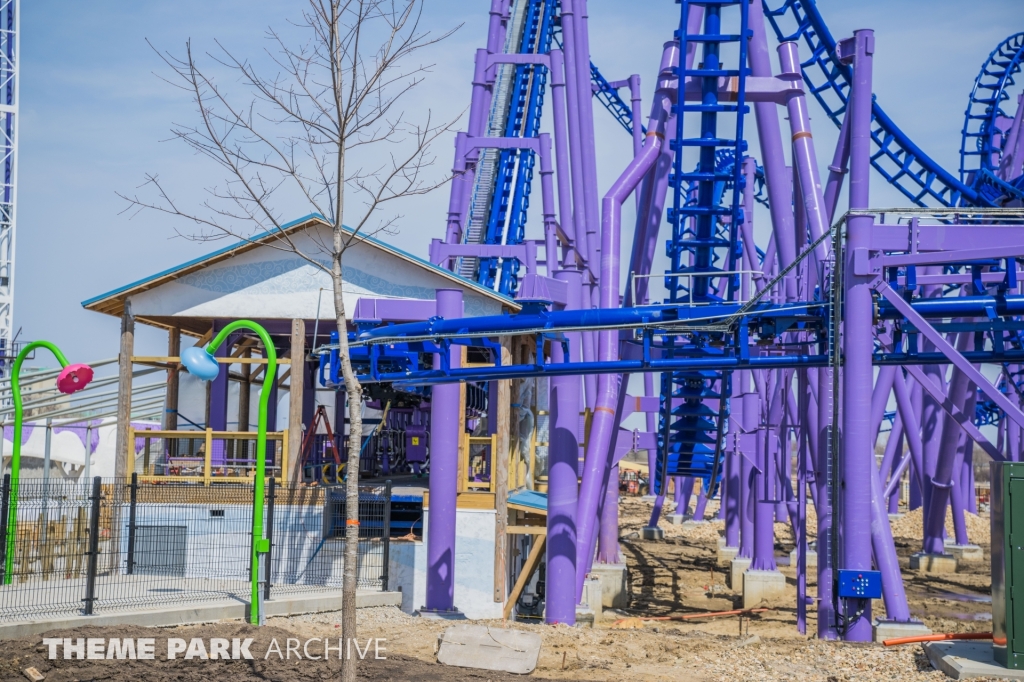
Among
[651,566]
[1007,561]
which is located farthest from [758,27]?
[651,566]

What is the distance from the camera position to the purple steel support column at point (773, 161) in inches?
611

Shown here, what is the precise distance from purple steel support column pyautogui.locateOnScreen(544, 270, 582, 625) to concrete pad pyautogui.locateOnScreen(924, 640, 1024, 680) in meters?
4.97

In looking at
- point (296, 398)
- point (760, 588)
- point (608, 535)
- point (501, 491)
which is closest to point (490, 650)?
point (501, 491)

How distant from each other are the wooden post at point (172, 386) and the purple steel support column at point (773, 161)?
1046 centimetres

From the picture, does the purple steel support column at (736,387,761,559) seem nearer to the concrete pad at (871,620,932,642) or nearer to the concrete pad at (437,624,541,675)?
the concrete pad at (871,620,932,642)

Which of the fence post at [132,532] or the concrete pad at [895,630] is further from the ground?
the fence post at [132,532]

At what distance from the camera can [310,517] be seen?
15.6 m

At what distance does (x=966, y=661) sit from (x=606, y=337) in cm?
727

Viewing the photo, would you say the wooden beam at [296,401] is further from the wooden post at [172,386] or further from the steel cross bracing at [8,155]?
the steel cross bracing at [8,155]

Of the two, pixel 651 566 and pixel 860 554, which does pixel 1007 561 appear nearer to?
pixel 860 554

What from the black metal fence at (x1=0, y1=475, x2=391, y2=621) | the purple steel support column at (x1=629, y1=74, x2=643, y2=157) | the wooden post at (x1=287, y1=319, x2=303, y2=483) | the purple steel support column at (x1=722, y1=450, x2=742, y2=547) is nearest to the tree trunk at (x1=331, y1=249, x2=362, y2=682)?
the black metal fence at (x1=0, y1=475, x2=391, y2=621)

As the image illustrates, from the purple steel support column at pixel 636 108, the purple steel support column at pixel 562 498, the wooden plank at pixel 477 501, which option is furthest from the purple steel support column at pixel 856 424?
the purple steel support column at pixel 636 108

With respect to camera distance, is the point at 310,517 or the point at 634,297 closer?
the point at 310,517

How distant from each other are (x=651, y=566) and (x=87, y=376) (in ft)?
58.6
